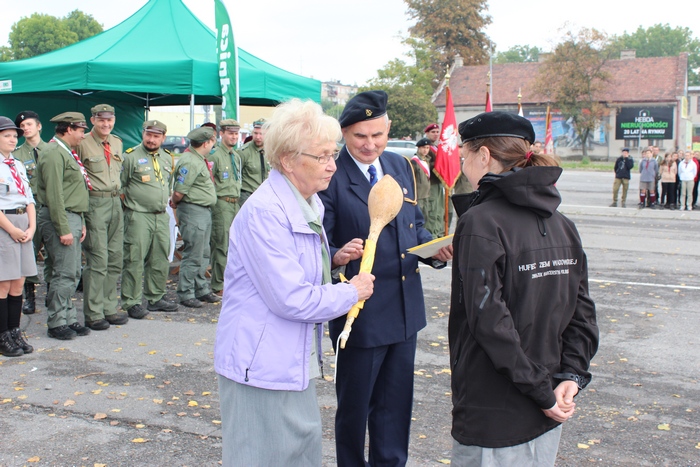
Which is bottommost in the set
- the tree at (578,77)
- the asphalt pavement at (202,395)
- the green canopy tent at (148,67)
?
the asphalt pavement at (202,395)

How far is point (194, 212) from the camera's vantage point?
8547 millimetres

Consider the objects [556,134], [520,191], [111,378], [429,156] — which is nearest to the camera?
[520,191]

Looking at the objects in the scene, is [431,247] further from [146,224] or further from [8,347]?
[146,224]

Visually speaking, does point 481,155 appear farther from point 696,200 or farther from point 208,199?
point 696,200

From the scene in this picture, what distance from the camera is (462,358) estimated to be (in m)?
2.46

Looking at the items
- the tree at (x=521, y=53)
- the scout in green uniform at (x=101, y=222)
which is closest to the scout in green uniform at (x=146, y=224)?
the scout in green uniform at (x=101, y=222)

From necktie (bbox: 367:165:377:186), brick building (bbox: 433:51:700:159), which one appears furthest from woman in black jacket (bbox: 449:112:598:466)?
brick building (bbox: 433:51:700:159)

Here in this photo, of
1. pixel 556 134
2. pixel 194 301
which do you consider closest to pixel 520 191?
pixel 194 301

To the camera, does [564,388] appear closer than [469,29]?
Yes

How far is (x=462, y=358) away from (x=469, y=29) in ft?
230

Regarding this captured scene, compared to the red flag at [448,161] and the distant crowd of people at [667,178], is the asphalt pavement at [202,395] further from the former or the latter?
the distant crowd of people at [667,178]

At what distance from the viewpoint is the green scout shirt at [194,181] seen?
8.44m

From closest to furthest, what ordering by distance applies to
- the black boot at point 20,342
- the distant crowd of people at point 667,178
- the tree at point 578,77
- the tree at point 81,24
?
1. the black boot at point 20,342
2. the distant crowd of people at point 667,178
3. the tree at point 578,77
4. the tree at point 81,24

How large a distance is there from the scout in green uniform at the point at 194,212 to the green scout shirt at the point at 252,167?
1084 mm
